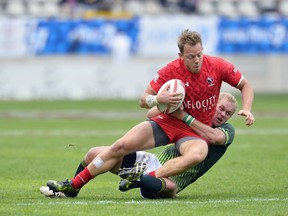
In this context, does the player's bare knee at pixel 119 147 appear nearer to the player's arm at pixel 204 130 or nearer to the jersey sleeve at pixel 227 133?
the player's arm at pixel 204 130

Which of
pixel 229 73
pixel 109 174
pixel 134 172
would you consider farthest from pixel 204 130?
pixel 109 174

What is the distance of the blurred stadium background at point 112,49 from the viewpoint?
33281mm

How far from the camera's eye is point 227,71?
11.1m

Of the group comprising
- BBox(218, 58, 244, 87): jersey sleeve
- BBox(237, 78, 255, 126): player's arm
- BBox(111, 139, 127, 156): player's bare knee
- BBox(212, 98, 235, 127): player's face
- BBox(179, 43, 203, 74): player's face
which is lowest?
BBox(111, 139, 127, 156): player's bare knee

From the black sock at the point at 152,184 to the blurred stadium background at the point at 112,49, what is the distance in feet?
73.6

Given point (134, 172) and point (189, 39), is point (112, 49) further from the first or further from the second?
point (134, 172)

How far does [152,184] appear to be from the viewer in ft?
34.1

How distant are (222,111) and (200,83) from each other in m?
0.55

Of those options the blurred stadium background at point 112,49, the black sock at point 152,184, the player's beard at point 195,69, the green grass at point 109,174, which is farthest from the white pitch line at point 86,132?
the blurred stadium background at point 112,49

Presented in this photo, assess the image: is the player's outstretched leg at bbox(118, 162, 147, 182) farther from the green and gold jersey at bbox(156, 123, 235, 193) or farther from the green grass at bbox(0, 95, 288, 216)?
the green and gold jersey at bbox(156, 123, 235, 193)

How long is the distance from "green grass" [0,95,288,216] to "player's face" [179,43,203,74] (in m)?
1.61

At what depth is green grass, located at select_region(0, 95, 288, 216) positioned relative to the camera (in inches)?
387

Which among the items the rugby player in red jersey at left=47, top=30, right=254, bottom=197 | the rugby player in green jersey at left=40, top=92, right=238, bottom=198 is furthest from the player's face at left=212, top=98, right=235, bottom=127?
the rugby player in red jersey at left=47, top=30, right=254, bottom=197

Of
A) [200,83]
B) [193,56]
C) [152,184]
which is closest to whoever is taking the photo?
[152,184]
